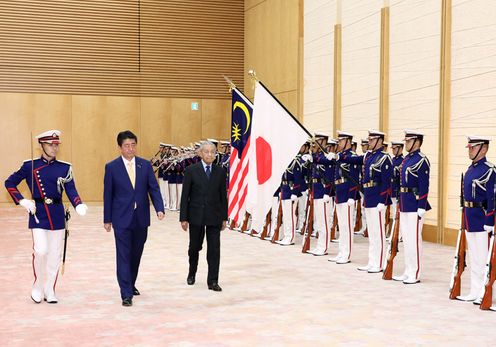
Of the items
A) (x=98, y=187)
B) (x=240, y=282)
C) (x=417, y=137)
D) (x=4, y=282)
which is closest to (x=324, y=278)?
(x=240, y=282)

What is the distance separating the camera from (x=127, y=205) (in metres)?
6.67

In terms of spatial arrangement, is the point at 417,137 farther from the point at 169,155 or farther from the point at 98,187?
the point at 98,187

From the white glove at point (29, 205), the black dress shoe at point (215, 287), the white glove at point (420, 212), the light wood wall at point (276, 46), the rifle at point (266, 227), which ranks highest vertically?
the light wood wall at point (276, 46)

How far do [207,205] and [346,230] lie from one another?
2.71 metres

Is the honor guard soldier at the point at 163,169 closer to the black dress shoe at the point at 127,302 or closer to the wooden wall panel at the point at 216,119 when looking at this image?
the wooden wall panel at the point at 216,119

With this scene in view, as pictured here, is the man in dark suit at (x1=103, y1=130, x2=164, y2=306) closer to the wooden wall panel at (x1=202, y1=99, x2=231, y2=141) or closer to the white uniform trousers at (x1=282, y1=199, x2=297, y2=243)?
the white uniform trousers at (x1=282, y1=199, x2=297, y2=243)

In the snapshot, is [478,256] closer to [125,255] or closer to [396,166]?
[396,166]

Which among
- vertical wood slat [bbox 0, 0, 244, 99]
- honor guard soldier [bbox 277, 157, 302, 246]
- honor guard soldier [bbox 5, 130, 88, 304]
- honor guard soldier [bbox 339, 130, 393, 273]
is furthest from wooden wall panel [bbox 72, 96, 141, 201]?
honor guard soldier [bbox 5, 130, 88, 304]

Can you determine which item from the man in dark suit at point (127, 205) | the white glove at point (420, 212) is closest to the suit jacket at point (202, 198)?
the man in dark suit at point (127, 205)

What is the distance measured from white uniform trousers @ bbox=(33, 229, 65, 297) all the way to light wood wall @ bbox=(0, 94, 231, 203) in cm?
1283

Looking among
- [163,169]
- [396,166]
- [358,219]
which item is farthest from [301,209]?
[163,169]

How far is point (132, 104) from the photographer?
20094mm

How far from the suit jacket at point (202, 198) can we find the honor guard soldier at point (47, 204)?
1.18 m

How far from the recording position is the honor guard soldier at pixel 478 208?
673 cm
